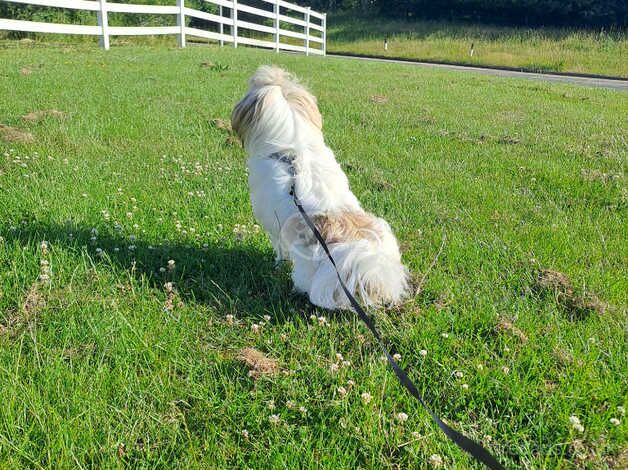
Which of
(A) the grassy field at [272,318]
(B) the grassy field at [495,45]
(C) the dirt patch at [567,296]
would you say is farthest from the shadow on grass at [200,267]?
(B) the grassy field at [495,45]

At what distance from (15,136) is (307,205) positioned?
4.76 metres

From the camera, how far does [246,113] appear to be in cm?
365

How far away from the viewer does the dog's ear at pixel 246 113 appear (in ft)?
11.7

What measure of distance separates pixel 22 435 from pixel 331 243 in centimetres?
188

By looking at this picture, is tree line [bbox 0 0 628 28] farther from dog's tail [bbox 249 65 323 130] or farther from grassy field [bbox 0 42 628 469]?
dog's tail [bbox 249 65 323 130]

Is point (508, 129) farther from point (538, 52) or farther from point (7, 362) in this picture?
point (538, 52)

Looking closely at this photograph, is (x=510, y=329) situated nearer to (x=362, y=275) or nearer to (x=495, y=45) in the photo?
(x=362, y=275)

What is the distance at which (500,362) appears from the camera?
2.79 m

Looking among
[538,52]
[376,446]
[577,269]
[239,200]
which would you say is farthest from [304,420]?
[538,52]

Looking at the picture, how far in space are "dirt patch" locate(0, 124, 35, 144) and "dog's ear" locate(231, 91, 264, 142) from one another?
12.4 feet

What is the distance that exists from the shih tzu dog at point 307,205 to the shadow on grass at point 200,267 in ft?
0.63

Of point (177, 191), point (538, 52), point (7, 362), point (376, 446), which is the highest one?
point (538, 52)

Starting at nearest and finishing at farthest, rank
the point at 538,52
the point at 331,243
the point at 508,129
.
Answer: the point at 331,243 < the point at 508,129 < the point at 538,52

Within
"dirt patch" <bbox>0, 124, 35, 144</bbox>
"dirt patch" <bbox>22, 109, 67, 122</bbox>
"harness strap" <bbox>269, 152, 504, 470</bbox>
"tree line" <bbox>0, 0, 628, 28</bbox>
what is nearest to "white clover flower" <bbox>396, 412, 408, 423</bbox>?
"harness strap" <bbox>269, 152, 504, 470</bbox>
